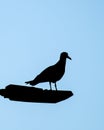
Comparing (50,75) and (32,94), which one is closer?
(32,94)

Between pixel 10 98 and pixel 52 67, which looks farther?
pixel 52 67

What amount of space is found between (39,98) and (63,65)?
213 centimetres

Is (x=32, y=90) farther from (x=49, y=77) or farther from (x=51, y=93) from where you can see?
(x=49, y=77)

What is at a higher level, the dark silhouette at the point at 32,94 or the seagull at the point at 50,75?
the seagull at the point at 50,75

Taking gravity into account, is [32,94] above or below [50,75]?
below

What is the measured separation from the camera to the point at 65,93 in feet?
8.52

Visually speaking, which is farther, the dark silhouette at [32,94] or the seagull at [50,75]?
the seagull at [50,75]

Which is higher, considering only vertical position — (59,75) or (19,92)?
A: (59,75)

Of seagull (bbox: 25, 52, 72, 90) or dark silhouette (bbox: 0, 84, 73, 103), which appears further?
seagull (bbox: 25, 52, 72, 90)

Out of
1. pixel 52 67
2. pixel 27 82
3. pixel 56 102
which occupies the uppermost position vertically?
pixel 52 67

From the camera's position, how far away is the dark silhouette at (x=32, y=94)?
6.81 feet

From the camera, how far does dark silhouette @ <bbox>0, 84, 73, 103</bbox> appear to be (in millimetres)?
2076

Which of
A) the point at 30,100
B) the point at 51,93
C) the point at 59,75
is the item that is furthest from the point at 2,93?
the point at 59,75

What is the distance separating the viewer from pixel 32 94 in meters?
2.23
